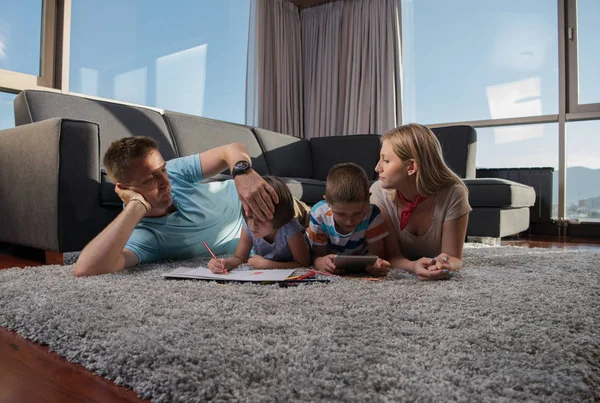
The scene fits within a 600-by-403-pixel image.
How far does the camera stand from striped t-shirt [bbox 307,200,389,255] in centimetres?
149

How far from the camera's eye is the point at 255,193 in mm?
1225

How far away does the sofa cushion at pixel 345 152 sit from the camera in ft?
11.5

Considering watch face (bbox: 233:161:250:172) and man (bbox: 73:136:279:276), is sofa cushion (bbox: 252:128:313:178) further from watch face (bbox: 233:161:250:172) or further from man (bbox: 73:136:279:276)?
watch face (bbox: 233:161:250:172)

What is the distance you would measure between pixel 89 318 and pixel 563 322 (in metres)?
0.93

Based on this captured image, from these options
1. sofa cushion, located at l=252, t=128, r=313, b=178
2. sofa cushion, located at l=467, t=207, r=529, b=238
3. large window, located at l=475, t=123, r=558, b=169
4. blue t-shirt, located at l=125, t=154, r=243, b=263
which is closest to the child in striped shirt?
blue t-shirt, located at l=125, t=154, r=243, b=263

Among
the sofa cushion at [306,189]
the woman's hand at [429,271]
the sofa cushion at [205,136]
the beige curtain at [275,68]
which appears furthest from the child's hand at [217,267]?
the beige curtain at [275,68]

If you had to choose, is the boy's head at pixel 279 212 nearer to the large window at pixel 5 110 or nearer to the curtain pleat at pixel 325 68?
the large window at pixel 5 110

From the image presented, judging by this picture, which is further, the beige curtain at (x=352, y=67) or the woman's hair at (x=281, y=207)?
the beige curtain at (x=352, y=67)

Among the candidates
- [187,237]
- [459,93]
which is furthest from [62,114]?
[459,93]

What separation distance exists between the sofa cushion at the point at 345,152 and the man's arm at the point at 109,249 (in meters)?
2.28

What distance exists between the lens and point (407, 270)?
1470 millimetres

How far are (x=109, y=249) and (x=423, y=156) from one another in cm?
106

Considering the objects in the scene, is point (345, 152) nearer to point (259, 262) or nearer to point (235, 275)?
point (259, 262)

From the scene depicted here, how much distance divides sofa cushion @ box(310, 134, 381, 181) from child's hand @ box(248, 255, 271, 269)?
2.02 metres
